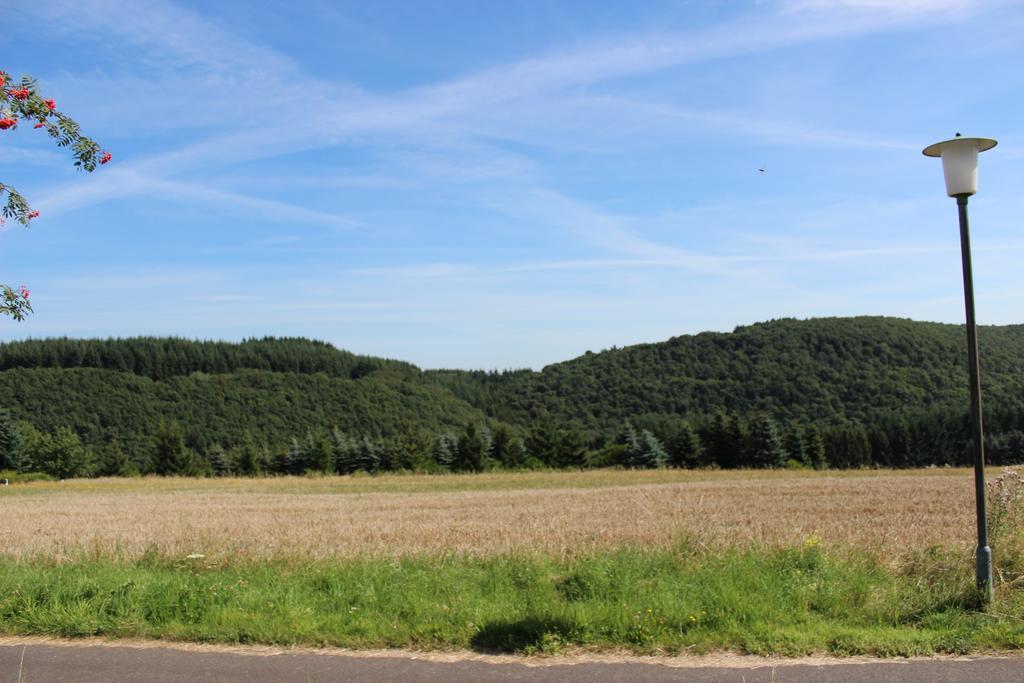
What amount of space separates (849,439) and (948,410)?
45.2ft

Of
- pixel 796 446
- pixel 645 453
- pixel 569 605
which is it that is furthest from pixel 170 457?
pixel 569 605

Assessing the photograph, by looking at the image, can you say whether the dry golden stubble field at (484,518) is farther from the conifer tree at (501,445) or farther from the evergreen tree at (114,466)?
the evergreen tree at (114,466)

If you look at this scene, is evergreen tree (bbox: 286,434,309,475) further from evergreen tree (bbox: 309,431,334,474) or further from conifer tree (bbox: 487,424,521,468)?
conifer tree (bbox: 487,424,521,468)

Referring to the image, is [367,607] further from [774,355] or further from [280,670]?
[774,355]

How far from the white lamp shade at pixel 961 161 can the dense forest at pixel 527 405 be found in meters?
54.4

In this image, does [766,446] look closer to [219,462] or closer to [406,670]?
[219,462]

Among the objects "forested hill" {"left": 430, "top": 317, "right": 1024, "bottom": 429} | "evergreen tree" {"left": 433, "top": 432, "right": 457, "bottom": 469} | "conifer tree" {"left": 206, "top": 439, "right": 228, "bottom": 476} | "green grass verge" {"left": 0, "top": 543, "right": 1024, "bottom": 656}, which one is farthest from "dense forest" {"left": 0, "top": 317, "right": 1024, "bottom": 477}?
"green grass verge" {"left": 0, "top": 543, "right": 1024, "bottom": 656}

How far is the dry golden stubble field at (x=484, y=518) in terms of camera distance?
12727mm

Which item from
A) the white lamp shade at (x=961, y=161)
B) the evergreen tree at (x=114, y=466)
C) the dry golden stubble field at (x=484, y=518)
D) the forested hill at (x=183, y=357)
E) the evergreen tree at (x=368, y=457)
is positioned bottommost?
the evergreen tree at (x=114, y=466)

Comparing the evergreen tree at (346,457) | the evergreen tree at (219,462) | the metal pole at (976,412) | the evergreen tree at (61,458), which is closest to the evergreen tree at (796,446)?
the evergreen tree at (346,457)

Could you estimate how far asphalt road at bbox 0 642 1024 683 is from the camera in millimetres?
6293

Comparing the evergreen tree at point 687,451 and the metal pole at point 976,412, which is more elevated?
the metal pole at point 976,412

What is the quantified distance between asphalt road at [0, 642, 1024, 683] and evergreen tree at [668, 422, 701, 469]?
200ft

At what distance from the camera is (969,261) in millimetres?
8695
